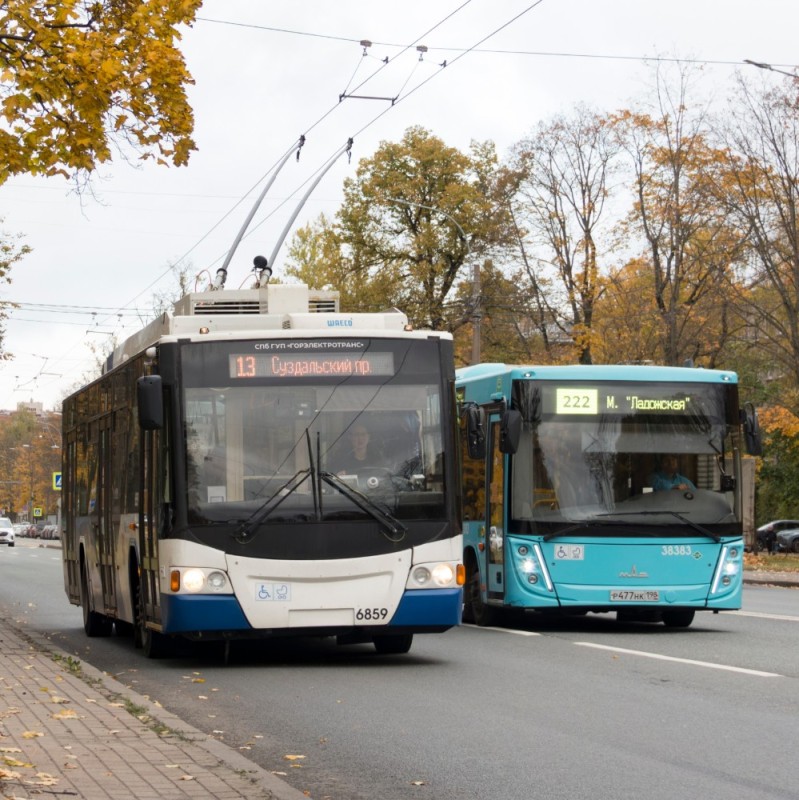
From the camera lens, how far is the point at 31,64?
12.4 m

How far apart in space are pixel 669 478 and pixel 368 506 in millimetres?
5130

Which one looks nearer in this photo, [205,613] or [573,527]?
[205,613]

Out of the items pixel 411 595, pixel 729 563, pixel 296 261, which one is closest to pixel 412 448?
pixel 411 595

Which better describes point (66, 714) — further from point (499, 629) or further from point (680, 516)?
point (680, 516)

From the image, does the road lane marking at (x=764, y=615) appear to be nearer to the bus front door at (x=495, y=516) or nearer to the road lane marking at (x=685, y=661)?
the bus front door at (x=495, y=516)

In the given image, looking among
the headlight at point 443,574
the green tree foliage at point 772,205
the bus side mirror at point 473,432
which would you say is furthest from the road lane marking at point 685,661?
the green tree foliage at point 772,205

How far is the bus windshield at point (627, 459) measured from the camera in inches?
685

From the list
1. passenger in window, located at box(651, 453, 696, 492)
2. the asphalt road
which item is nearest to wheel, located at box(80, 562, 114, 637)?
the asphalt road

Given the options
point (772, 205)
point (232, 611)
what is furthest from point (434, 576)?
point (772, 205)

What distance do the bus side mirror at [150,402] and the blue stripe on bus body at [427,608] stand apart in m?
2.48

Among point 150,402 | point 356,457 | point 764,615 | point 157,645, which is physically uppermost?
point 150,402

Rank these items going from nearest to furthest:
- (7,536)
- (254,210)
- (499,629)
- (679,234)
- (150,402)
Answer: (150,402)
(499,629)
(254,210)
(679,234)
(7,536)

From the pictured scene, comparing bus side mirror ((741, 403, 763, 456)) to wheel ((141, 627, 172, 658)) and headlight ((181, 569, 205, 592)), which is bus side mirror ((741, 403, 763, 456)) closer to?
wheel ((141, 627, 172, 658))

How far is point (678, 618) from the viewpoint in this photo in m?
18.6
